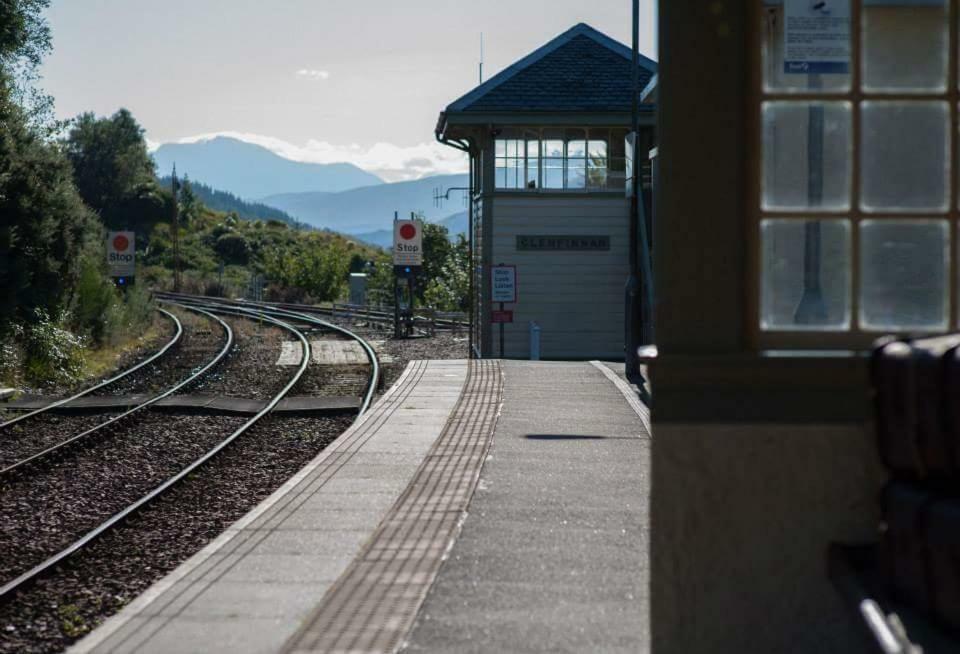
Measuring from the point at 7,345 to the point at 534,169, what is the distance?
13.5 metres

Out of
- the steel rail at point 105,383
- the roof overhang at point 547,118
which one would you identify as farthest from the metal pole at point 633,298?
the roof overhang at point 547,118

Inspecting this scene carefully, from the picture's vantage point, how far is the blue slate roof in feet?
96.6

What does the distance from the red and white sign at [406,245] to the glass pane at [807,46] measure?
29.1 m

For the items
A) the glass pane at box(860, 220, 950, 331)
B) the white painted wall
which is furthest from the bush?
the glass pane at box(860, 220, 950, 331)

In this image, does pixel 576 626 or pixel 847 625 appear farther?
pixel 576 626

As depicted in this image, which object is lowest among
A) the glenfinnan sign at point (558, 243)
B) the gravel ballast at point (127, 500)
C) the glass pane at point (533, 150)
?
the gravel ballast at point (127, 500)

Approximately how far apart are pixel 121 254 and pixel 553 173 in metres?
14.7

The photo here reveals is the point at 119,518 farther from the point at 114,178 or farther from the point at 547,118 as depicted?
the point at 114,178

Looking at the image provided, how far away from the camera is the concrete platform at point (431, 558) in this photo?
5551 millimetres

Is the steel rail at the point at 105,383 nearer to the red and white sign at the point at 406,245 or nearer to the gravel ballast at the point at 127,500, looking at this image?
the gravel ballast at the point at 127,500

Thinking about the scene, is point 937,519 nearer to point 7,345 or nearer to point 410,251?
point 7,345

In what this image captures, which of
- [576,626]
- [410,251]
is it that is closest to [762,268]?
[576,626]

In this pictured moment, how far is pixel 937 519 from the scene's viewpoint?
3.44 meters

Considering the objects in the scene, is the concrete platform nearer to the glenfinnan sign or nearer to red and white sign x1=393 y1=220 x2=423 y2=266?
the glenfinnan sign
